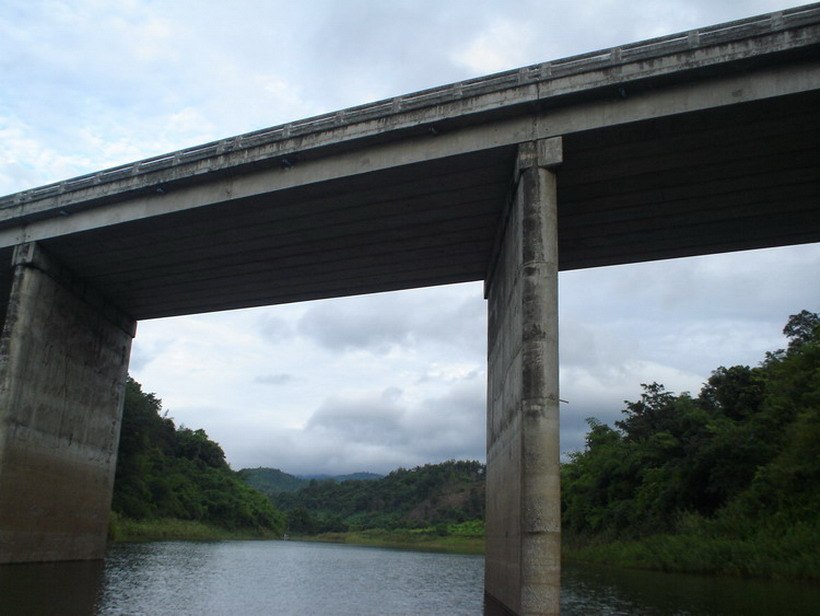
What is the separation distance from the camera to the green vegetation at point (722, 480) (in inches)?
1053

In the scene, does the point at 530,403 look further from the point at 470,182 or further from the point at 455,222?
the point at 455,222

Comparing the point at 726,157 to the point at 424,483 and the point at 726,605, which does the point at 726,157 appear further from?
the point at 424,483

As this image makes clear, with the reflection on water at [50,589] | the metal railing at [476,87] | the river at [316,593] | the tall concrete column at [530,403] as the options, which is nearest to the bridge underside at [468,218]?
the metal railing at [476,87]

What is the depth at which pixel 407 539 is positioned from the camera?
331 feet

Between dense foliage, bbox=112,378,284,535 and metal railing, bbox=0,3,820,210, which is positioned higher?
metal railing, bbox=0,3,820,210

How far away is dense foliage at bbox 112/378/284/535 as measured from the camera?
63594 millimetres

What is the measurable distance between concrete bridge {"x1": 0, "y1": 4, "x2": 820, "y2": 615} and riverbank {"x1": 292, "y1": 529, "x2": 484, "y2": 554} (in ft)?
200

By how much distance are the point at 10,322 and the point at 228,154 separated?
1205 cm

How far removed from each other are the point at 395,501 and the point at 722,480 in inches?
4320

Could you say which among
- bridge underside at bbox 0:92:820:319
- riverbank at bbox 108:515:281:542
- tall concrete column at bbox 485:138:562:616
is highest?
bridge underside at bbox 0:92:820:319

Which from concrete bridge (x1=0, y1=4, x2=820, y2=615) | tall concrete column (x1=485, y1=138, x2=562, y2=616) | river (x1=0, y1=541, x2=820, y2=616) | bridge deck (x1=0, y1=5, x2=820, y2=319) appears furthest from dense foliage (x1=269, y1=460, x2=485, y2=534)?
tall concrete column (x1=485, y1=138, x2=562, y2=616)

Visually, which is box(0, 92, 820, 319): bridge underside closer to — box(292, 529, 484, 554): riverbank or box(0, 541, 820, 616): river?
box(0, 541, 820, 616): river

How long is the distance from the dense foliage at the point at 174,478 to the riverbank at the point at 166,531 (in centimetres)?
109

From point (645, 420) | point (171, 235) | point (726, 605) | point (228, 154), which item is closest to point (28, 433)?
point (171, 235)
